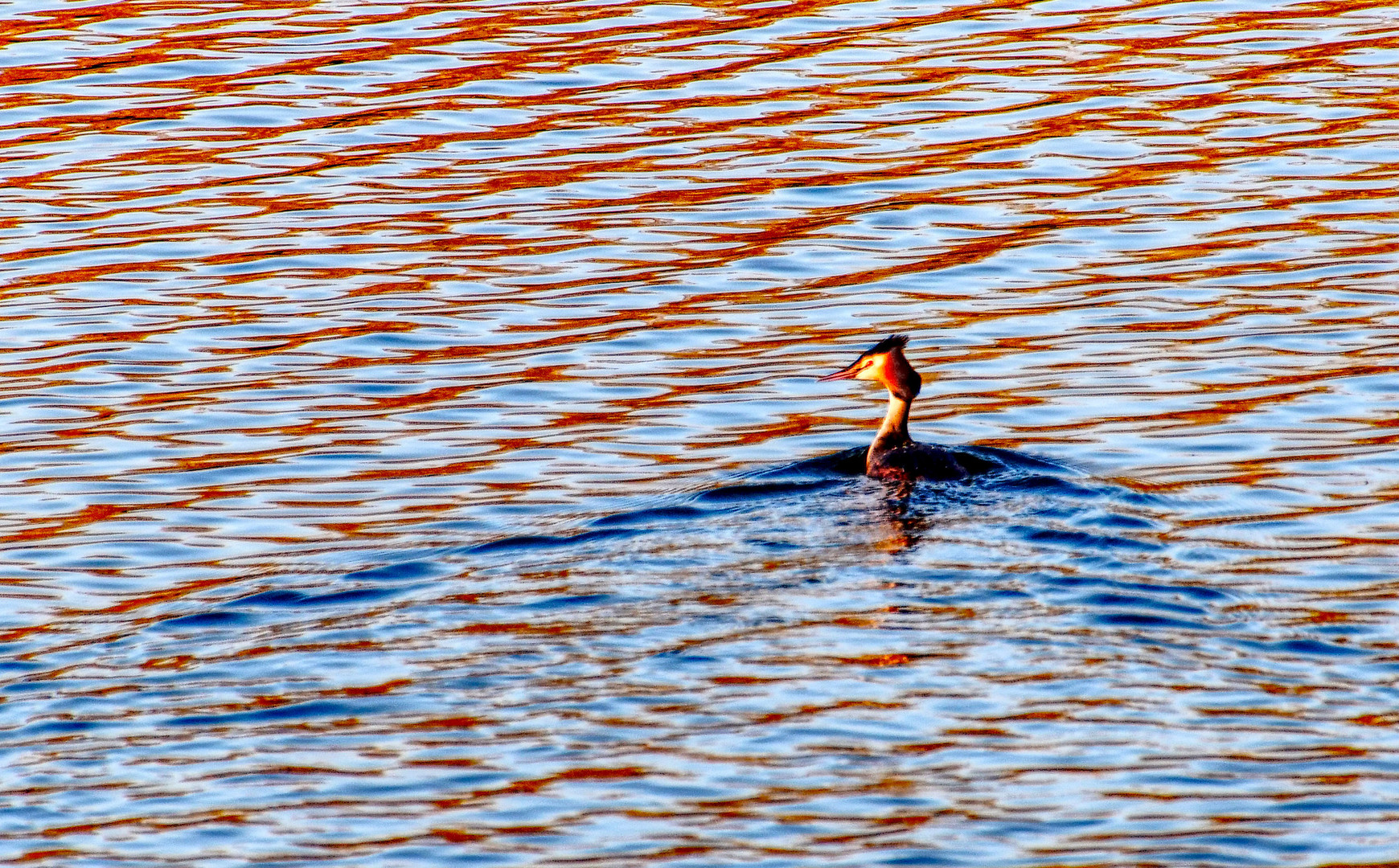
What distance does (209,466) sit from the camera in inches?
469

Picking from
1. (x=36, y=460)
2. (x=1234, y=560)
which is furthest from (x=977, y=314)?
(x=36, y=460)

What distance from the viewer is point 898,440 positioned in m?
11.9

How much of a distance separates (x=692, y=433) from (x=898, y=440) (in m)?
1.21

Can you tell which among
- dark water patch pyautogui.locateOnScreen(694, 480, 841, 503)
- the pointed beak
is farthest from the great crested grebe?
dark water patch pyautogui.locateOnScreen(694, 480, 841, 503)

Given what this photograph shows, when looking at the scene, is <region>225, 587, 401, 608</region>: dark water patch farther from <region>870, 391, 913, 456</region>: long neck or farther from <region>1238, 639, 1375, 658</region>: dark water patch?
<region>1238, 639, 1375, 658</region>: dark water patch

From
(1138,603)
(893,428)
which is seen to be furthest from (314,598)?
(893,428)

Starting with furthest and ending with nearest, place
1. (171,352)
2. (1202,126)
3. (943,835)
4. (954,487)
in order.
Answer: (1202,126)
(171,352)
(954,487)
(943,835)

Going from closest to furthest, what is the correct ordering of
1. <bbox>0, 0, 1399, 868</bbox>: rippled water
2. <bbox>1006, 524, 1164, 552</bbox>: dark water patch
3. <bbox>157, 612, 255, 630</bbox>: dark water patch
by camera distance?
<bbox>0, 0, 1399, 868</bbox>: rippled water, <bbox>157, 612, 255, 630</bbox>: dark water patch, <bbox>1006, 524, 1164, 552</bbox>: dark water patch

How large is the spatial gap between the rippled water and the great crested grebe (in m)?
0.18

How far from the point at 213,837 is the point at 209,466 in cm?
495

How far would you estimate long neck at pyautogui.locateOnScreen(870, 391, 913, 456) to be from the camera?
11.9 metres

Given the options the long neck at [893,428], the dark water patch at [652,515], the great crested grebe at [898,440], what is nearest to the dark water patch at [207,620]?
the dark water patch at [652,515]

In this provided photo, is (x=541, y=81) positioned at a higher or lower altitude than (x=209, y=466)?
higher

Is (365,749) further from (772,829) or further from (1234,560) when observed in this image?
(1234,560)
